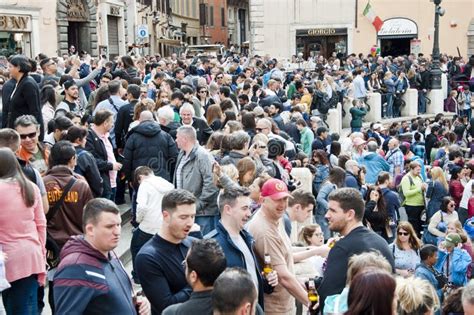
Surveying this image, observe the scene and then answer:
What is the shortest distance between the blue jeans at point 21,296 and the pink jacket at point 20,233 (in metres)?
0.09

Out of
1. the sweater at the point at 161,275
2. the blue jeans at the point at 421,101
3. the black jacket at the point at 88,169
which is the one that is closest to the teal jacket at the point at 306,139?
the black jacket at the point at 88,169

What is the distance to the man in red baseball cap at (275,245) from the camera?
5.92 metres

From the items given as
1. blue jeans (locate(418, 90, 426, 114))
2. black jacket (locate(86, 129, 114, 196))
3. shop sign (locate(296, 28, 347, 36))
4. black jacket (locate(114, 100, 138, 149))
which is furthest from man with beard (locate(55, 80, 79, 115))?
shop sign (locate(296, 28, 347, 36))

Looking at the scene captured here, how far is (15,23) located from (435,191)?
64.3ft

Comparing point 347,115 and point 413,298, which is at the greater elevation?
point 413,298

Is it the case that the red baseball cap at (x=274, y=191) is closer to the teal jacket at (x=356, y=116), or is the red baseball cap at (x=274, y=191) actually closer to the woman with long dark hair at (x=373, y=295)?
the woman with long dark hair at (x=373, y=295)

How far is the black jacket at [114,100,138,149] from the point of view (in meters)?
10.6

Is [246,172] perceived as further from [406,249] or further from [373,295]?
[373,295]

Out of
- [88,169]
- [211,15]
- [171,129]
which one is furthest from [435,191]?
[211,15]

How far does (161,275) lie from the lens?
16.5ft

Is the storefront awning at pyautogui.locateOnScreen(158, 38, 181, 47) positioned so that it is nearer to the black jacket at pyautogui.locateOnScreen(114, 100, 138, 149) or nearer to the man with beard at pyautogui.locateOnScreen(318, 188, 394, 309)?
the black jacket at pyautogui.locateOnScreen(114, 100, 138, 149)

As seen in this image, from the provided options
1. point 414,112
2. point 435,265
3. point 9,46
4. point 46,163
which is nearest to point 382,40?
point 414,112

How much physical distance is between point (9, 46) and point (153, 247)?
83.3 feet

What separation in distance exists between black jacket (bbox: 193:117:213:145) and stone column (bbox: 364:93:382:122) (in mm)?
15793
